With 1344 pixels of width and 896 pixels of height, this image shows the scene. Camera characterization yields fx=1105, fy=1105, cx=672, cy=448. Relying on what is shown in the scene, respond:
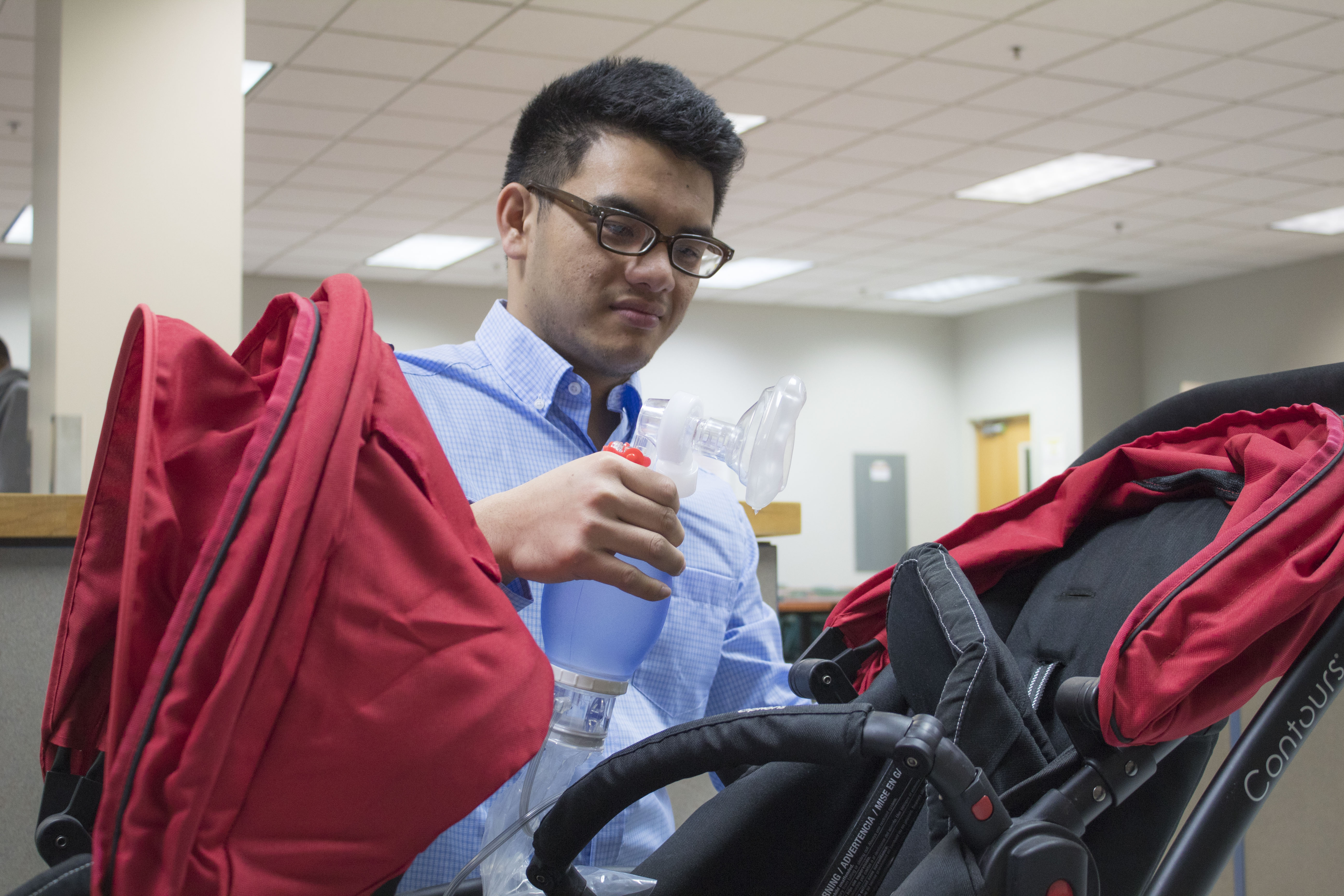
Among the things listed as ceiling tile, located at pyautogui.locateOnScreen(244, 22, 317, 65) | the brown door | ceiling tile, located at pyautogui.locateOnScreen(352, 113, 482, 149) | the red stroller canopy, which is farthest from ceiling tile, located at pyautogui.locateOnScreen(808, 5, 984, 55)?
the brown door

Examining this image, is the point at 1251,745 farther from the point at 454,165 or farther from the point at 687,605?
the point at 454,165

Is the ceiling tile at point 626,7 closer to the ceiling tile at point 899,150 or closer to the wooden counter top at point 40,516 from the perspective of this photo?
the ceiling tile at point 899,150

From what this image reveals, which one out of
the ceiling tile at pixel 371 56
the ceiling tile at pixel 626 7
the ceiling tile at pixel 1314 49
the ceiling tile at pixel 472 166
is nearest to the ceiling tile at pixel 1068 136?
the ceiling tile at pixel 1314 49

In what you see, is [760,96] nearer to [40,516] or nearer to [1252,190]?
[1252,190]

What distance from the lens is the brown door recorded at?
10352mm

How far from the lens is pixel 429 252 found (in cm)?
821

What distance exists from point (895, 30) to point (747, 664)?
380 centimetres

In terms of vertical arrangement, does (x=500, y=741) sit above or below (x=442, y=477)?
below

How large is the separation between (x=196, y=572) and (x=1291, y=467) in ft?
2.44

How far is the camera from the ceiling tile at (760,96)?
4.93 metres

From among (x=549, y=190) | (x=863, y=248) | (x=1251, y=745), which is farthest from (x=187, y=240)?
(x=863, y=248)

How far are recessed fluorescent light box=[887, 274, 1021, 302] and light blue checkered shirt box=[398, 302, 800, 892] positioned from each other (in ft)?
27.4

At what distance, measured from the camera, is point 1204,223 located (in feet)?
24.4

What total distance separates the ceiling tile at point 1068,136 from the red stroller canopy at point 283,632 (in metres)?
5.51
